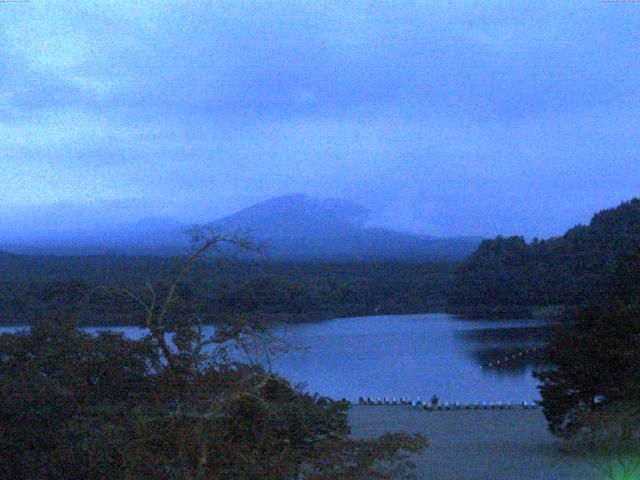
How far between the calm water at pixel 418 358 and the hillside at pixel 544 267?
3.97 meters

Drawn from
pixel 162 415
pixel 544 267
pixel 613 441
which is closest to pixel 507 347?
pixel 544 267

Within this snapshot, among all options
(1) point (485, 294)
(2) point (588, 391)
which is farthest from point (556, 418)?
(1) point (485, 294)

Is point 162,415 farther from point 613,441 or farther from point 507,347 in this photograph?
point 507,347

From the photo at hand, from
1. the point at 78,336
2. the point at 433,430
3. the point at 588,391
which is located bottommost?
the point at 433,430

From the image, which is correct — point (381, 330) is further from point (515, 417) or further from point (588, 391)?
point (588, 391)

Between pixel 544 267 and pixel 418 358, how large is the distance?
20.2 m

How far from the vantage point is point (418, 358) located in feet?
112

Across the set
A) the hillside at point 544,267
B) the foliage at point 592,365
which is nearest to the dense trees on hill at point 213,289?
the hillside at point 544,267

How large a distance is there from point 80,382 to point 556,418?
28.4ft

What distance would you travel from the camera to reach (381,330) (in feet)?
137

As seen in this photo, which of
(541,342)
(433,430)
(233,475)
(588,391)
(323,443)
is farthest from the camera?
(541,342)

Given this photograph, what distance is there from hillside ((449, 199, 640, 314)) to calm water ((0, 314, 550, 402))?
3.97 m

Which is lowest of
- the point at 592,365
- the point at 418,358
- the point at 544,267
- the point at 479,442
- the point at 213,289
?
the point at 418,358

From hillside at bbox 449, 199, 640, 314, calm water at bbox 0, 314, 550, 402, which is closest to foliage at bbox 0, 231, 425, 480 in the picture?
calm water at bbox 0, 314, 550, 402
